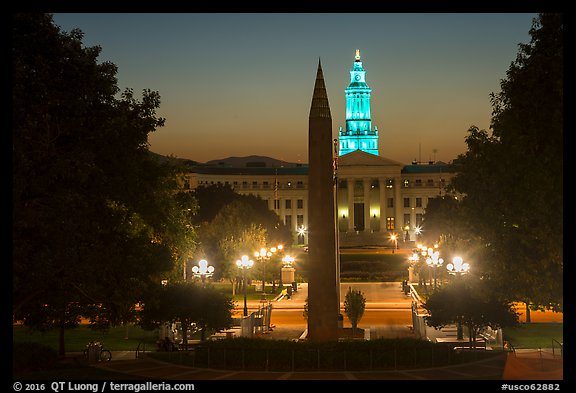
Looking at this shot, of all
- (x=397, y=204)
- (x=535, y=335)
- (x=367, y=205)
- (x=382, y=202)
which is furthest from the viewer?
(x=397, y=204)

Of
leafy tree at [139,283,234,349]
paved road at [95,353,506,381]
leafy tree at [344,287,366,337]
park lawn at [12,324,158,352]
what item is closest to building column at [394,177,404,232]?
park lawn at [12,324,158,352]

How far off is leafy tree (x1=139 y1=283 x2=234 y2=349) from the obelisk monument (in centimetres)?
543

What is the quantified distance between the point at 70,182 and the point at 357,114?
155802 mm

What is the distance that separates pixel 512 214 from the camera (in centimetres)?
2753

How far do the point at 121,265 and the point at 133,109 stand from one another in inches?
203

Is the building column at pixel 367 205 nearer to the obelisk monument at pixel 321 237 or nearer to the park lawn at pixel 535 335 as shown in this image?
the park lawn at pixel 535 335

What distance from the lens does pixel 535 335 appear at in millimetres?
35469

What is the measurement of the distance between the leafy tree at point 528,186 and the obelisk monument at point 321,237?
526 cm

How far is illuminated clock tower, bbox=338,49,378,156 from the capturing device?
17362 centimetres

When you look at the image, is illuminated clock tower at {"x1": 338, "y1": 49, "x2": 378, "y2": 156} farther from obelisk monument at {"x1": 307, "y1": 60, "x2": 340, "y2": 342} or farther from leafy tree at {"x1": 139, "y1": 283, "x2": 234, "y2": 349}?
obelisk monument at {"x1": 307, "y1": 60, "x2": 340, "y2": 342}

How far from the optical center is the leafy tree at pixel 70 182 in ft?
67.9

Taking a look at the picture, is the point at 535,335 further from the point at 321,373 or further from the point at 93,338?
the point at 93,338

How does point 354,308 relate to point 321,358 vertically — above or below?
above

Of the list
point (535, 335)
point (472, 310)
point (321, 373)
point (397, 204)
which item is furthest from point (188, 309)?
point (397, 204)
